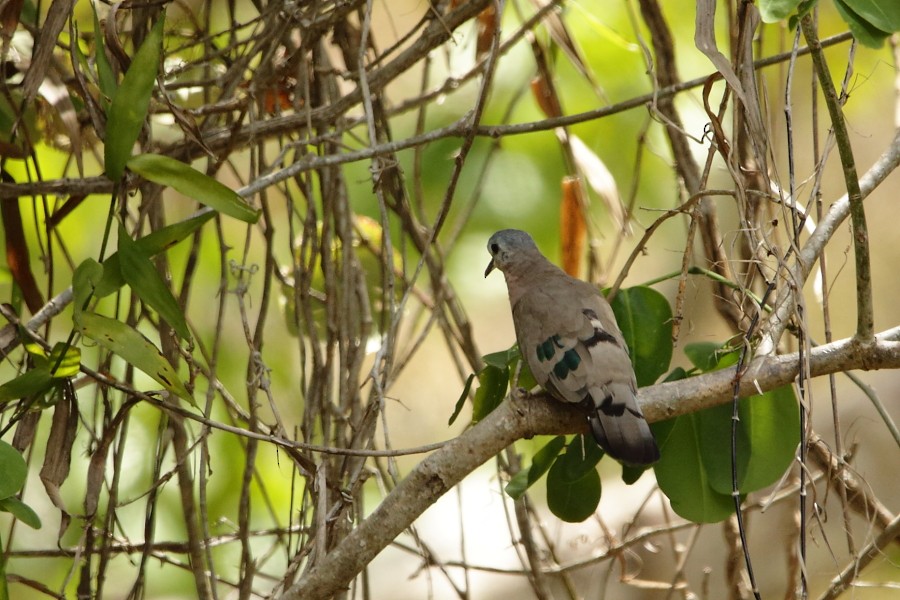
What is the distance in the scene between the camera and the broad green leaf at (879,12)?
157cm

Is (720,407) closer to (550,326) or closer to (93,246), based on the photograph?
(550,326)

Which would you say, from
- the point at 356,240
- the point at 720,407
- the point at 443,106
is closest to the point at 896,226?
the point at 443,106

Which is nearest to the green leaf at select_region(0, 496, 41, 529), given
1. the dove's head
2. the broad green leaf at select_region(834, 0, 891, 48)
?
the dove's head

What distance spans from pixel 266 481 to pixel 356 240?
4.60 ft

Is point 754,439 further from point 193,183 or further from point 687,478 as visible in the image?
point 193,183

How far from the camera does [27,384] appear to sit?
1883mm

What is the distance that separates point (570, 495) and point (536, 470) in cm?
11

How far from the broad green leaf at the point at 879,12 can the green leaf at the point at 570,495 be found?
1125 mm

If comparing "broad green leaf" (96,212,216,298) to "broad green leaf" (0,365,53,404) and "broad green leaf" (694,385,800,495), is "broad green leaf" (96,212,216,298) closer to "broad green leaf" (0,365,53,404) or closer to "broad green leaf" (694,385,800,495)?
"broad green leaf" (0,365,53,404)

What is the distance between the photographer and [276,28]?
8.59ft

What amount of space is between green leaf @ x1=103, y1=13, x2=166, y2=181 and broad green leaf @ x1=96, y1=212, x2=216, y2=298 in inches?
7.0

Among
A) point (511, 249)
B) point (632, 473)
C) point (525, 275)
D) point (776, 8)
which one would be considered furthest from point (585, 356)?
point (776, 8)

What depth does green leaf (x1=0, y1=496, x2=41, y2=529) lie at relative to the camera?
1.79 m

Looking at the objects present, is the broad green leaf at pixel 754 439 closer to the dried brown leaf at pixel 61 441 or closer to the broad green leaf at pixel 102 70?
the dried brown leaf at pixel 61 441
